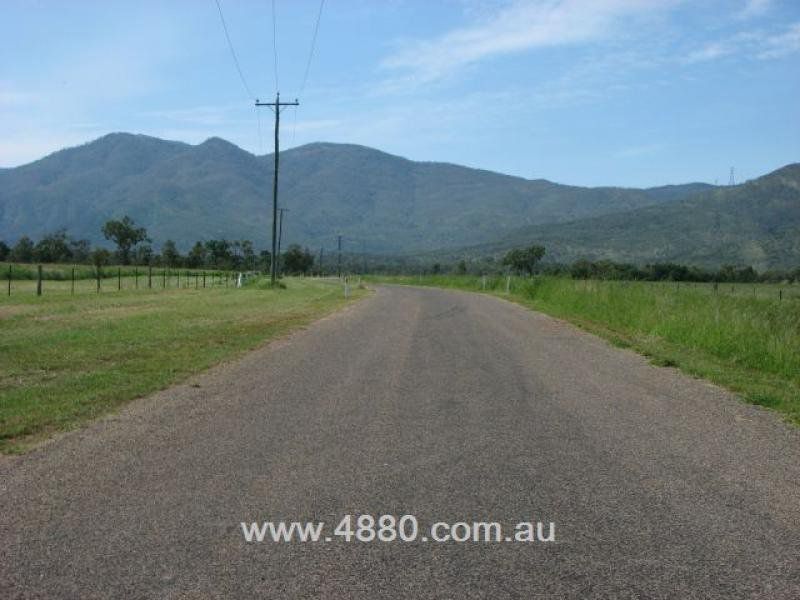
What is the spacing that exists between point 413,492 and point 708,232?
126206 millimetres

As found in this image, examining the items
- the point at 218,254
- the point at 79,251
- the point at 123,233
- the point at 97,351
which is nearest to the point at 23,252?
the point at 79,251

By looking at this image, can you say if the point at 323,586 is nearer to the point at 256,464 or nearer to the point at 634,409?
the point at 256,464

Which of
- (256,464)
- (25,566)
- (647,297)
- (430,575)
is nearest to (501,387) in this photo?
(256,464)

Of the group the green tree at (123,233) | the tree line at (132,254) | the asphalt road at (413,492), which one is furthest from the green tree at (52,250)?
the asphalt road at (413,492)

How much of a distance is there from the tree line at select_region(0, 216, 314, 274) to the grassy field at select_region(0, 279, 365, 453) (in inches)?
2210

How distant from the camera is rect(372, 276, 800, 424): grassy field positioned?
1182cm

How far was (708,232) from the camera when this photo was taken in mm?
121750

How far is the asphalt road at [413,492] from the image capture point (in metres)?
4.15

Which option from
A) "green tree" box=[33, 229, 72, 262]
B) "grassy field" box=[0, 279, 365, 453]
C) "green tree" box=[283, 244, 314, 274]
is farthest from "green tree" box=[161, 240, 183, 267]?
"grassy field" box=[0, 279, 365, 453]

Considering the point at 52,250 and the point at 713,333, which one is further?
the point at 52,250

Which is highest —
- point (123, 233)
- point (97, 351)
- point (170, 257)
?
point (123, 233)

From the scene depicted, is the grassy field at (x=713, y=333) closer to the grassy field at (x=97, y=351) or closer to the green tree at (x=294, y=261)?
the grassy field at (x=97, y=351)

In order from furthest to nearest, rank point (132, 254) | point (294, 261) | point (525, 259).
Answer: point (294, 261) → point (132, 254) → point (525, 259)

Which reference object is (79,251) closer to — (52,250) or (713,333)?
(52,250)
